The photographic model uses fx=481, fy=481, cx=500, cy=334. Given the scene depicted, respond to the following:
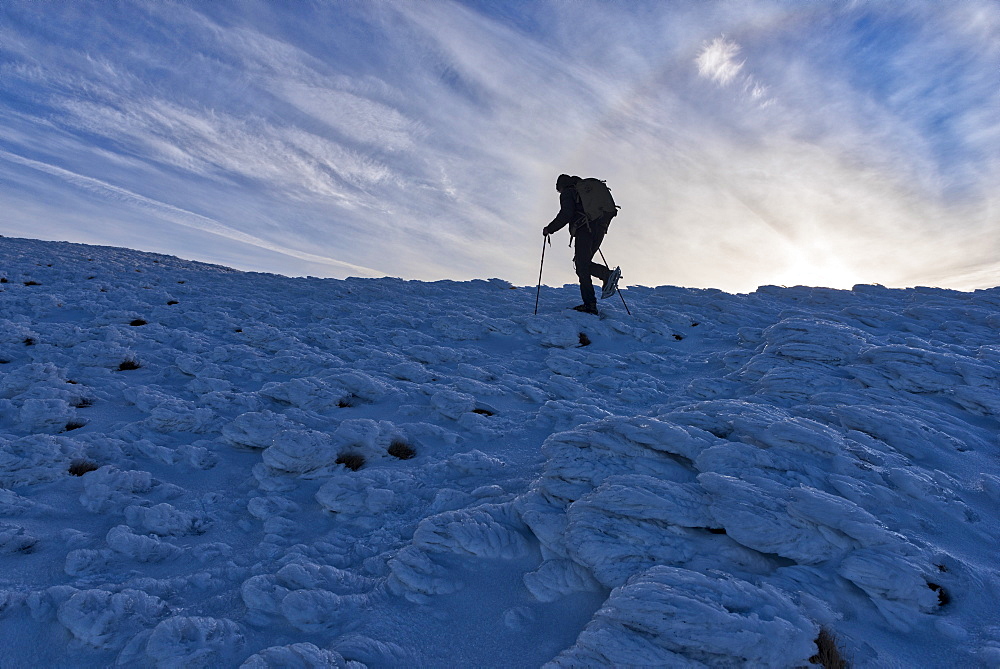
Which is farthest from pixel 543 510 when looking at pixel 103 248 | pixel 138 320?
pixel 103 248

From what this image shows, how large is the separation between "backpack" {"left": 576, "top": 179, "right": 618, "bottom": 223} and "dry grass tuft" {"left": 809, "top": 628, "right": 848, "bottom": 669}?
40.3 ft

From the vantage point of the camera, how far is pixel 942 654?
3215 mm

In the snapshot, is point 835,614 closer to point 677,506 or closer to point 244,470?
point 677,506

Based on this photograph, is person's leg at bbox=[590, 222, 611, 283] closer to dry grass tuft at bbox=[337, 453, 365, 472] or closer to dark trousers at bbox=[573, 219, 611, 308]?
dark trousers at bbox=[573, 219, 611, 308]

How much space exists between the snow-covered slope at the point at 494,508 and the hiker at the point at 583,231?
15.0 feet

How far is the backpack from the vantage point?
14266 millimetres

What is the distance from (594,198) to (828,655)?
12.7 m

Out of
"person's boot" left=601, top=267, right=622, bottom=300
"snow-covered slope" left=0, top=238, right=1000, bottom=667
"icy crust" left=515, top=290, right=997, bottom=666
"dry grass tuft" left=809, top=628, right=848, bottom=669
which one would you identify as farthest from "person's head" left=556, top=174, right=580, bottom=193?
"dry grass tuft" left=809, top=628, right=848, bottom=669

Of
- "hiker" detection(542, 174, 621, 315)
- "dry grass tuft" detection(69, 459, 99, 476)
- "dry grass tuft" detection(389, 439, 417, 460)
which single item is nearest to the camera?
"dry grass tuft" detection(69, 459, 99, 476)

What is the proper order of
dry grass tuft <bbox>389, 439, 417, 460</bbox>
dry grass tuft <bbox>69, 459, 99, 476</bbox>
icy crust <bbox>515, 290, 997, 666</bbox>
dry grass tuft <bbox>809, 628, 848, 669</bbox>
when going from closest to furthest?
dry grass tuft <bbox>809, 628, 848, 669</bbox>, icy crust <bbox>515, 290, 997, 666</bbox>, dry grass tuft <bbox>69, 459, 99, 476</bbox>, dry grass tuft <bbox>389, 439, 417, 460</bbox>

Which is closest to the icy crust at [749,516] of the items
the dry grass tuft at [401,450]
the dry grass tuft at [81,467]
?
the dry grass tuft at [401,450]

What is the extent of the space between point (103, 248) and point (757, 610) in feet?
135

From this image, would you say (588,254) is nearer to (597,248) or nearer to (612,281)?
(597,248)

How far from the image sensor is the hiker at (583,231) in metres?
14.5
